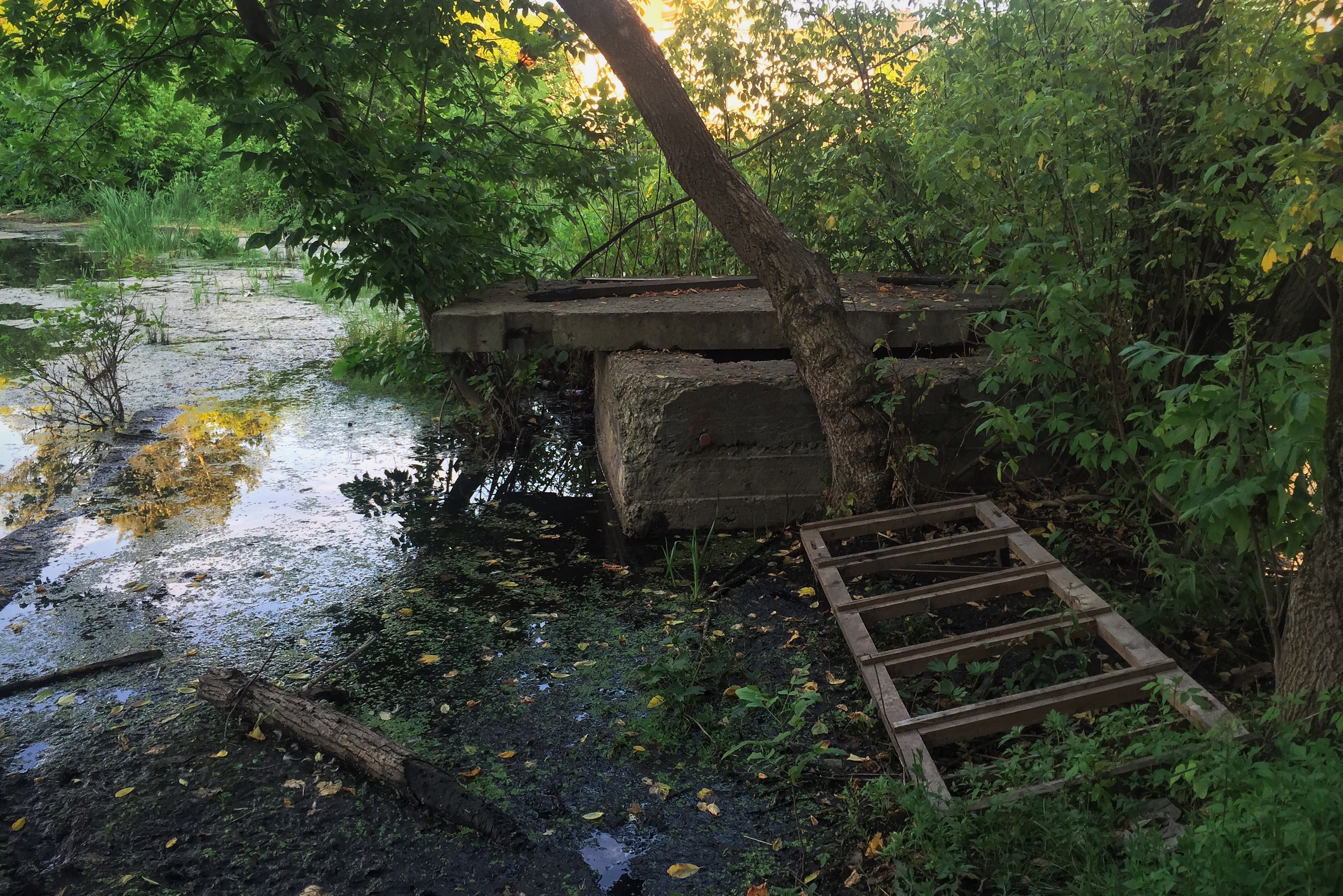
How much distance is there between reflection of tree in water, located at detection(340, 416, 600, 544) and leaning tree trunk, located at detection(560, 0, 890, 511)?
5.47 ft

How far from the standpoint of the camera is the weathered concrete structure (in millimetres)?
4500

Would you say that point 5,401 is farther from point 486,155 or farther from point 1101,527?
point 1101,527

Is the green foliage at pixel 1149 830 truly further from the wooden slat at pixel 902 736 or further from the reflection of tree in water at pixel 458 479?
the reflection of tree in water at pixel 458 479

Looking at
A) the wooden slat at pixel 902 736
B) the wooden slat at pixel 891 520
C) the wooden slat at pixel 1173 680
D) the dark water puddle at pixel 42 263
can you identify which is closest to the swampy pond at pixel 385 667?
the wooden slat at pixel 902 736

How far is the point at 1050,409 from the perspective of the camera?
377cm

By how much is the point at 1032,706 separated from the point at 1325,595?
799 mm

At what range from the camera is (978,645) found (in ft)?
10.5

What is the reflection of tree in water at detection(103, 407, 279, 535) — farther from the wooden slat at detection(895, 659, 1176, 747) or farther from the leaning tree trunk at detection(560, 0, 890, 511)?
Result: the wooden slat at detection(895, 659, 1176, 747)

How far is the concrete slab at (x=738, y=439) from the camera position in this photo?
4.48m

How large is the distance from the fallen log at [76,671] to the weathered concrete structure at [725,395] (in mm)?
2064

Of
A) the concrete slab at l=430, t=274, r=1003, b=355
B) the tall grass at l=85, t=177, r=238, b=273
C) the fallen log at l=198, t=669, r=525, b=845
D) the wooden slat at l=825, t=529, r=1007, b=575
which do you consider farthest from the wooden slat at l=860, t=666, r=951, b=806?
the tall grass at l=85, t=177, r=238, b=273

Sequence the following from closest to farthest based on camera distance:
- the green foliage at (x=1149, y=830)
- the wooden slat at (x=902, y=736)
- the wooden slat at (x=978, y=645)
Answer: the green foliage at (x=1149, y=830), the wooden slat at (x=902, y=736), the wooden slat at (x=978, y=645)

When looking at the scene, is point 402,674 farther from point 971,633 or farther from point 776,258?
point 776,258

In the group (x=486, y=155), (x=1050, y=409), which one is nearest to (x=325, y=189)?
(x=486, y=155)
